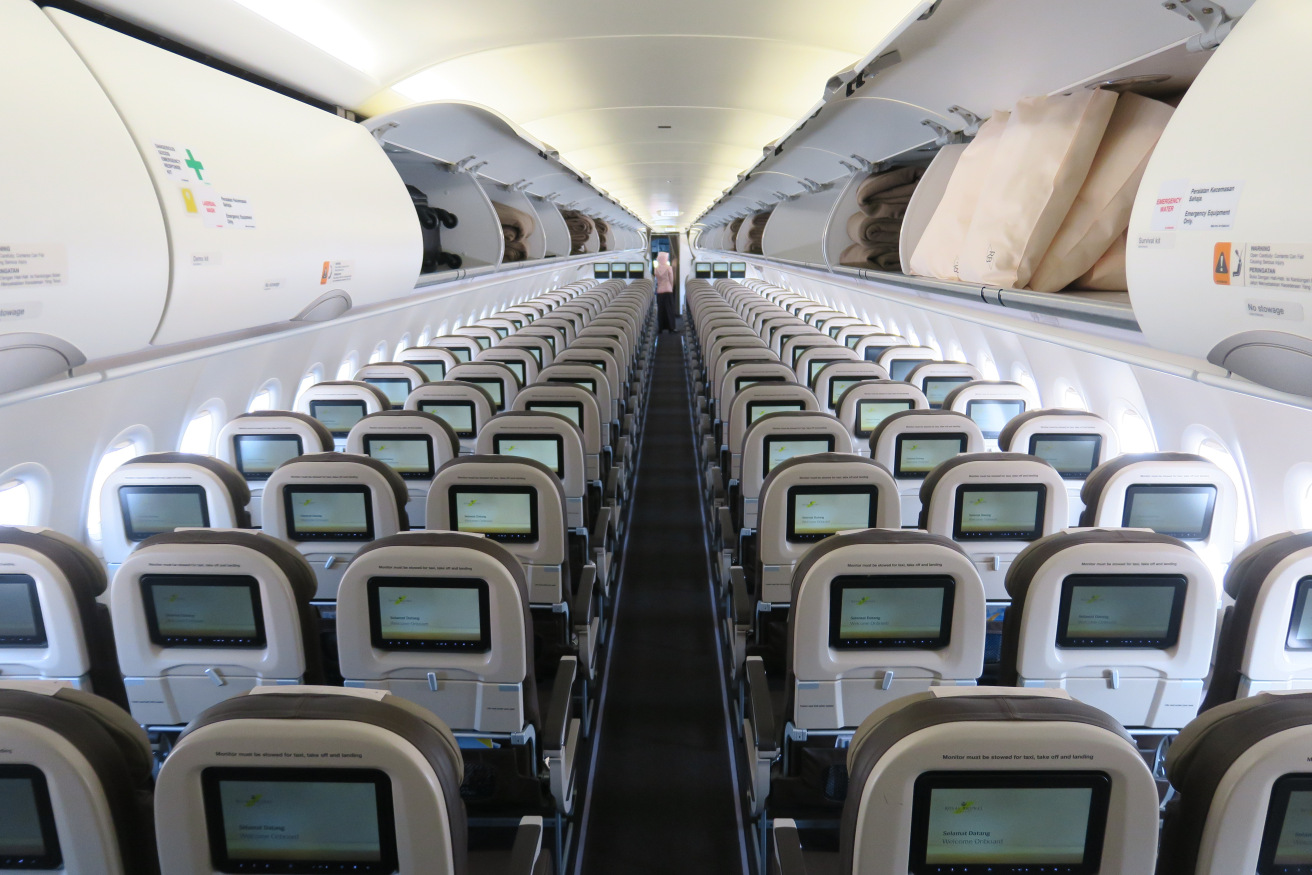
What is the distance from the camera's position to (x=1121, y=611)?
303 cm

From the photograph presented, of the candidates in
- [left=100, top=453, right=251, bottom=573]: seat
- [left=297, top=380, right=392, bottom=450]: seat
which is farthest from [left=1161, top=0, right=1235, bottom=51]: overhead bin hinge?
[left=297, top=380, right=392, bottom=450]: seat

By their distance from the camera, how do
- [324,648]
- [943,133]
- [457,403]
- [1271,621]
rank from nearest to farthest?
1. [1271,621]
2. [324,648]
3. [457,403]
4. [943,133]

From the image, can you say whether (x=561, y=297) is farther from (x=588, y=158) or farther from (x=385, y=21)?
(x=385, y=21)

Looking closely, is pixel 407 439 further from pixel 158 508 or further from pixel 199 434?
pixel 199 434

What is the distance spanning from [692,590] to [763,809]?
353cm

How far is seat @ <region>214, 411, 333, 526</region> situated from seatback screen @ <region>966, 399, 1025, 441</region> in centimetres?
485

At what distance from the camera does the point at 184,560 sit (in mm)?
2893

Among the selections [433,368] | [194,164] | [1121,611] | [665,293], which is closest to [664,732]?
[1121,611]

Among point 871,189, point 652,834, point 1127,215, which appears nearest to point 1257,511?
point 1127,215

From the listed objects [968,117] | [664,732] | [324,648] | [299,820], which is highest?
[968,117]

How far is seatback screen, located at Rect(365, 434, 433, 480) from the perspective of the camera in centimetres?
550

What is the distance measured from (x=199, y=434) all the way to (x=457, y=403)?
2368 mm

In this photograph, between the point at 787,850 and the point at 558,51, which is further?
the point at 558,51

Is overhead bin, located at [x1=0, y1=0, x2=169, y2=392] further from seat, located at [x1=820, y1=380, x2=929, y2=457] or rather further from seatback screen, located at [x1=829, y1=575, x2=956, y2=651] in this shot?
seat, located at [x1=820, y1=380, x2=929, y2=457]
